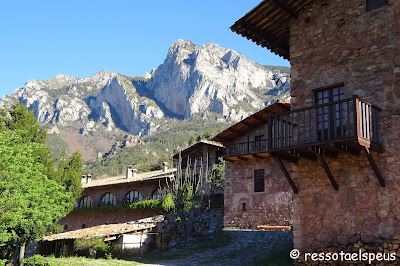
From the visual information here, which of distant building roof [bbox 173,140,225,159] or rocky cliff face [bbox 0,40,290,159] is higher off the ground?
rocky cliff face [bbox 0,40,290,159]

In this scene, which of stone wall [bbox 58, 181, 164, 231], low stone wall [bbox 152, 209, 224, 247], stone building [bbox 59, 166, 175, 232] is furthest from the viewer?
stone building [bbox 59, 166, 175, 232]

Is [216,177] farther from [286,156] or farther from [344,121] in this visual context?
[344,121]

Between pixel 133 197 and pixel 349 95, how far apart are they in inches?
1054

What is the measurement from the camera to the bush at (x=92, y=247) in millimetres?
A: 19781

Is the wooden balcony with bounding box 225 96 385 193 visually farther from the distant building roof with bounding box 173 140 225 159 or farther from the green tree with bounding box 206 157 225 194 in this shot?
the distant building roof with bounding box 173 140 225 159

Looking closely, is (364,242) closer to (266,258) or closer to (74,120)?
(266,258)

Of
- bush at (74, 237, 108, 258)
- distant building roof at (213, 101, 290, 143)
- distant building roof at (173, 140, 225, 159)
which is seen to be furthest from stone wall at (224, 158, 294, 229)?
bush at (74, 237, 108, 258)

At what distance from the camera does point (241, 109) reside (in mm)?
107938

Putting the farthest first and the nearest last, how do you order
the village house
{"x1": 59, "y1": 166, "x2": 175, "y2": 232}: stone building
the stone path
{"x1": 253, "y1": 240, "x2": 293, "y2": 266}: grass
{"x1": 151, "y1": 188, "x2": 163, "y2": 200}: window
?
{"x1": 151, "y1": 188, "x2": 163, "y2": 200}: window → {"x1": 59, "y1": 166, "x2": 175, "y2": 232}: stone building → the village house → the stone path → {"x1": 253, "y1": 240, "x2": 293, "y2": 266}: grass

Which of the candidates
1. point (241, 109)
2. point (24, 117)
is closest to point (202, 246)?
point (24, 117)

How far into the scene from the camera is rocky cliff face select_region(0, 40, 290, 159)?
114000 mm

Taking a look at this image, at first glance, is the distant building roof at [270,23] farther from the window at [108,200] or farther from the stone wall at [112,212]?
the window at [108,200]

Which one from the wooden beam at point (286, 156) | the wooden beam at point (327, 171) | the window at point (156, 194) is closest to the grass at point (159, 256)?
the wooden beam at point (286, 156)

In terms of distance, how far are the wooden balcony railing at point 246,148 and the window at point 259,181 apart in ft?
4.11
